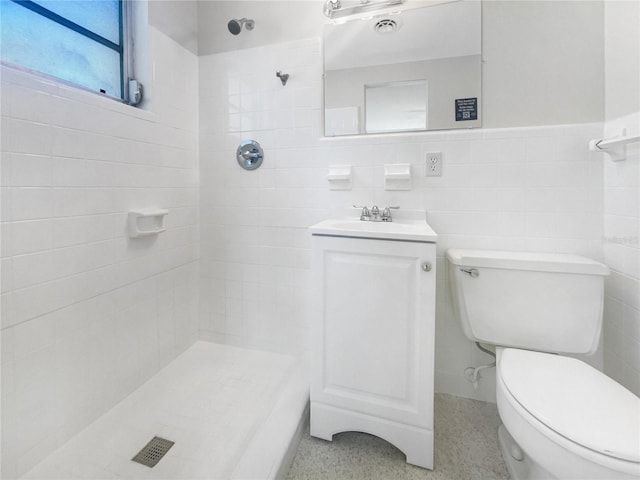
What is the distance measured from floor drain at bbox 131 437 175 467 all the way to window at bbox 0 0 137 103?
1.48 meters

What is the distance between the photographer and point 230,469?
1.09 meters

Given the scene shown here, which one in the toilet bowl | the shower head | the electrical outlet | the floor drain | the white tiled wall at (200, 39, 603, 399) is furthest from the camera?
the shower head

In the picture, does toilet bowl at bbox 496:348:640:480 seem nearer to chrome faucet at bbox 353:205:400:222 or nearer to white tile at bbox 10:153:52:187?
chrome faucet at bbox 353:205:400:222

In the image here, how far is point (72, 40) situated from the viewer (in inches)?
50.7

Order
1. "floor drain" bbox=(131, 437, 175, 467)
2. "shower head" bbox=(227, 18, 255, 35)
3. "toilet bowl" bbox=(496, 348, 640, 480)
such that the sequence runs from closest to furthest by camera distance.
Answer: "toilet bowl" bbox=(496, 348, 640, 480) < "floor drain" bbox=(131, 437, 175, 467) < "shower head" bbox=(227, 18, 255, 35)

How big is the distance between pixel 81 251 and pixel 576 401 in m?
1.80

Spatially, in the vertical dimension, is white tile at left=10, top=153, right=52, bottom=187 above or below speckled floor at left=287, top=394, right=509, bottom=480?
above

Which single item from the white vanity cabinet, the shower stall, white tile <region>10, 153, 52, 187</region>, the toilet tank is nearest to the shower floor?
the shower stall

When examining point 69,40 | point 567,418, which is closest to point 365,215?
point 567,418

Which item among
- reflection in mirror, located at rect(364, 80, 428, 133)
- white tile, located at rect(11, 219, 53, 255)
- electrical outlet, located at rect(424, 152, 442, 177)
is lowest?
white tile, located at rect(11, 219, 53, 255)

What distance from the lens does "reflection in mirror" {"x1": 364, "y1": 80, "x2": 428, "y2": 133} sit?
1.53 m

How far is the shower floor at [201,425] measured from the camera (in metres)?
1.08

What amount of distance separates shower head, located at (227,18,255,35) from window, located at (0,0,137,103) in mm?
523

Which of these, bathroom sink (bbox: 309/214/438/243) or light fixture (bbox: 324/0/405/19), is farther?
light fixture (bbox: 324/0/405/19)
